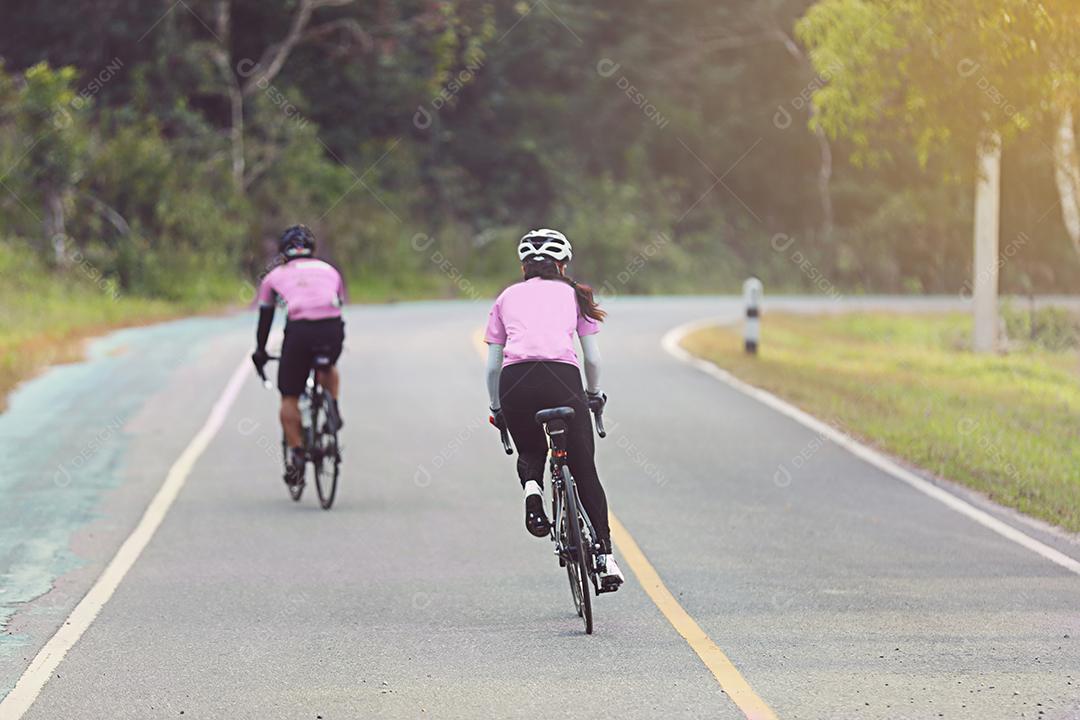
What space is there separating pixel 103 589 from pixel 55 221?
24764mm

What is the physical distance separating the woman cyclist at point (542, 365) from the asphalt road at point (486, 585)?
63cm

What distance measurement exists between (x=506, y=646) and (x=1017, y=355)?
19122 millimetres

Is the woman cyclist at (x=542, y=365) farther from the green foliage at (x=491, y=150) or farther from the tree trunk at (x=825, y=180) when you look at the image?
the tree trunk at (x=825, y=180)

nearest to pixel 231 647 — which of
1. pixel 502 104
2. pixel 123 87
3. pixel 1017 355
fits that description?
pixel 1017 355

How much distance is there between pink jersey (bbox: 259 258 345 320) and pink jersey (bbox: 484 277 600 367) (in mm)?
3876

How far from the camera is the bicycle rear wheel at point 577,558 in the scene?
804cm

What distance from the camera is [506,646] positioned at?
25.9ft

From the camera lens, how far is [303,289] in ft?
39.4

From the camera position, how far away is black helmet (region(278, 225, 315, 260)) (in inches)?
475

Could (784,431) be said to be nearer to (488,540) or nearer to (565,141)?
(488,540)

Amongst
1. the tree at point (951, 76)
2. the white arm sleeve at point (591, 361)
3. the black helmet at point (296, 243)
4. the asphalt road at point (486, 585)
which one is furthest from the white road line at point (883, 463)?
the black helmet at point (296, 243)

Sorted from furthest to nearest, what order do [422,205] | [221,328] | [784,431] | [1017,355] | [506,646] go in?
[422,205] → [221,328] → [1017,355] → [784,431] → [506,646]

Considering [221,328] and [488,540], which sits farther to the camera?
[221,328]

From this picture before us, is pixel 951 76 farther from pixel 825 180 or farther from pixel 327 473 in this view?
pixel 825 180
